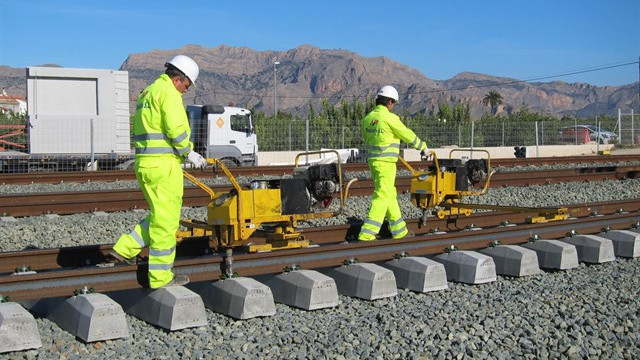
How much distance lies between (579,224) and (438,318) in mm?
4140

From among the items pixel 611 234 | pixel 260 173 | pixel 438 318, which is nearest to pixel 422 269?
pixel 438 318

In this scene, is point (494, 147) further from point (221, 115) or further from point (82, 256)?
point (82, 256)

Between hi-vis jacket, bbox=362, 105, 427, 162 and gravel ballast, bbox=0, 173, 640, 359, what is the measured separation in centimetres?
208

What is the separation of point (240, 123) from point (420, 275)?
56.1ft

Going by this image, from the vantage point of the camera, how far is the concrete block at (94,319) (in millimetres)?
5230

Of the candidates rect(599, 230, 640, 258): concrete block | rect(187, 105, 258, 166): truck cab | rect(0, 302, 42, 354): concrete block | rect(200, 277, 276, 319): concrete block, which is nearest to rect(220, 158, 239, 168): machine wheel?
rect(187, 105, 258, 166): truck cab

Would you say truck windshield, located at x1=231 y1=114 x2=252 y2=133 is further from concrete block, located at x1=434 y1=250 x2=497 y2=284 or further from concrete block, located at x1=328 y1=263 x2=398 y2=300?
concrete block, located at x1=328 y1=263 x2=398 y2=300

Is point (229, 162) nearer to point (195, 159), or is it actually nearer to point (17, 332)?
point (195, 159)

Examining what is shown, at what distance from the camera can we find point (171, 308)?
5570 millimetres

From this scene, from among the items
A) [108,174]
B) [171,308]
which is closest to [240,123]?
[108,174]

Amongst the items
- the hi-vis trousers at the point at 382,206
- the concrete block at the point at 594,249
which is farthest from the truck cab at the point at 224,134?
the concrete block at the point at 594,249

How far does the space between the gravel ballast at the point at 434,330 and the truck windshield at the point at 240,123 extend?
1661 cm

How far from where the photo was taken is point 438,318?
5891 millimetres

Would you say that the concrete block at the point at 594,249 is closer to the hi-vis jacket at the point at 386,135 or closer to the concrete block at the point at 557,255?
the concrete block at the point at 557,255
